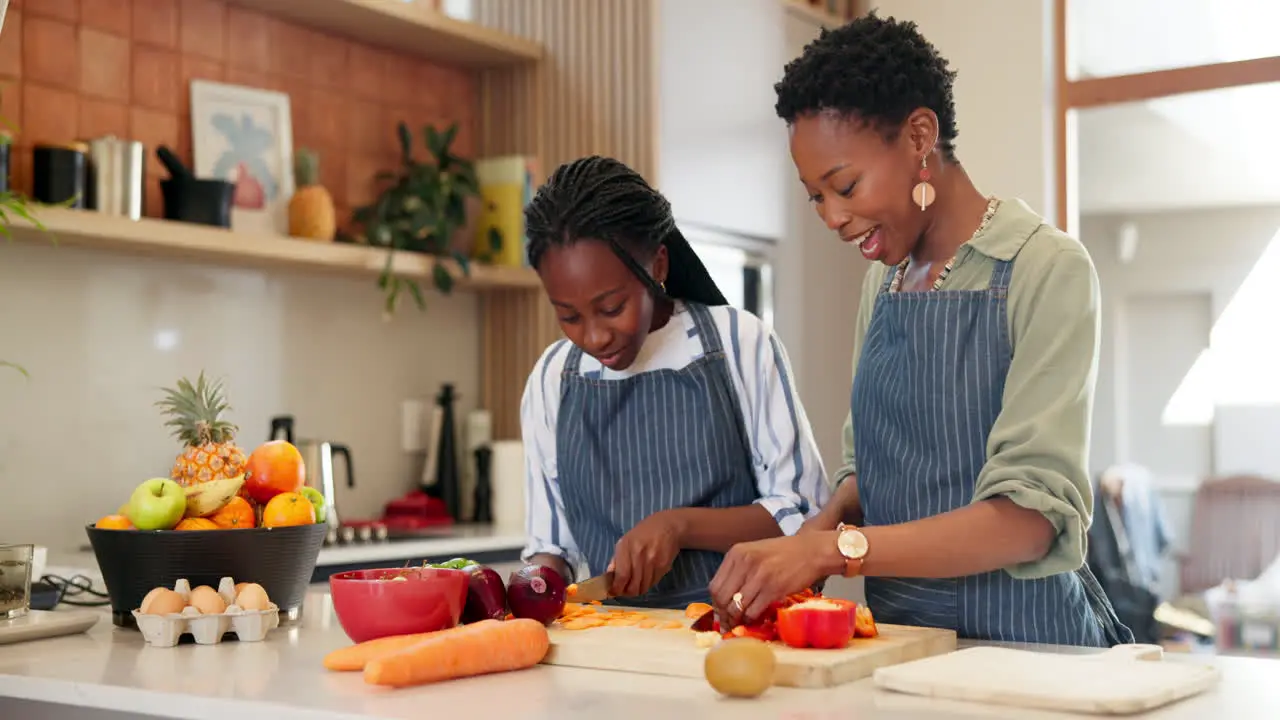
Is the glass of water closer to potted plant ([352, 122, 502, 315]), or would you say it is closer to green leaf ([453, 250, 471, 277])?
potted plant ([352, 122, 502, 315])

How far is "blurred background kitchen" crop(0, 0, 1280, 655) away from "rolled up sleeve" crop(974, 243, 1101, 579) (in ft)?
6.20

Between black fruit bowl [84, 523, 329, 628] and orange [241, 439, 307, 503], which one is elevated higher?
orange [241, 439, 307, 503]

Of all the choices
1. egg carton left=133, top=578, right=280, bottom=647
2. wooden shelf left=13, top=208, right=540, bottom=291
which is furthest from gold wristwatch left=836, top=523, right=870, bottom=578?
wooden shelf left=13, top=208, right=540, bottom=291

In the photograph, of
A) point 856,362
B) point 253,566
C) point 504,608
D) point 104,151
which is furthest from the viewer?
point 104,151

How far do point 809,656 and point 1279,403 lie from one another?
151 inches

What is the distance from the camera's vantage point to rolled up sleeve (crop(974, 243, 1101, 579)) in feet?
4.83

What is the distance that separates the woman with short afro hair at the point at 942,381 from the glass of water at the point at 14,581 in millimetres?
851

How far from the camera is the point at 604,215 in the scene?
5.92 ft

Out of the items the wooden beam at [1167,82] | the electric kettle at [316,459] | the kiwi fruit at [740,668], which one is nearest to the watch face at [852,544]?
the kiwi fruit at [740,668]

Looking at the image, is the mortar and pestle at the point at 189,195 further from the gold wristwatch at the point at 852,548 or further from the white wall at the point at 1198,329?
the white wall at the point at 1198,329

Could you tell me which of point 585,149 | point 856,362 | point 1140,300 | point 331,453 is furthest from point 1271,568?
point 856,362

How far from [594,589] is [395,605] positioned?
32 cm

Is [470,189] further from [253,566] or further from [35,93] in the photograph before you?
[253,566]

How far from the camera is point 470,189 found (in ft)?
12.9
